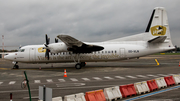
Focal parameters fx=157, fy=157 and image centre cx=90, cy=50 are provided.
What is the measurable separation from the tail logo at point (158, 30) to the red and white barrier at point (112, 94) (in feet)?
62.8

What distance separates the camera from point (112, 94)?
8.39 meters

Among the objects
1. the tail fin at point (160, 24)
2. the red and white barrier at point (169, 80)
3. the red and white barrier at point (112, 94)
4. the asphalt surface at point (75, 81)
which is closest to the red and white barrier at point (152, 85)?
the asphalt surface at point (75, 81)

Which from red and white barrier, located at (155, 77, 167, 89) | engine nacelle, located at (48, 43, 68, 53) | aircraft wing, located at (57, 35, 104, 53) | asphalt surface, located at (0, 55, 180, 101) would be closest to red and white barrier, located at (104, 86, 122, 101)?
asphalt surface, located at (0, 55, 180, 101)

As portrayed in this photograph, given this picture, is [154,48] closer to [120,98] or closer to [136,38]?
[136,38]

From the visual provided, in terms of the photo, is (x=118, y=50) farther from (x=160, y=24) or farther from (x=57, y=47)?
(x=57, y=47)

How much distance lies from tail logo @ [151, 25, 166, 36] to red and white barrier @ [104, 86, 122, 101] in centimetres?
1913

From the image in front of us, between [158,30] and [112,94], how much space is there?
19.8 meters

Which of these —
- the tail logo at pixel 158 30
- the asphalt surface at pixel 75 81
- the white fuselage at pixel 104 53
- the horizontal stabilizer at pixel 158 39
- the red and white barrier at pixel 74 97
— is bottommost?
the asphalt surface at pixel 75 81

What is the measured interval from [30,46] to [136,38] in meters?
17.4

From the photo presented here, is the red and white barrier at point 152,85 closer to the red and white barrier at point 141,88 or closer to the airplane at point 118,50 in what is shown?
the red and white barrier at point 141,88

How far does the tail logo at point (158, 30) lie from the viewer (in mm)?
24656

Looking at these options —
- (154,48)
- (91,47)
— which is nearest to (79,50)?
(91,47)

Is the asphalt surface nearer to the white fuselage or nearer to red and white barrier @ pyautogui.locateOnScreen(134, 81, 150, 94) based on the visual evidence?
red and white barrier @ pyautogui.locateOnScreen(134, 81, 150, 94)

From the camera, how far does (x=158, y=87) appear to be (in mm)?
10562
